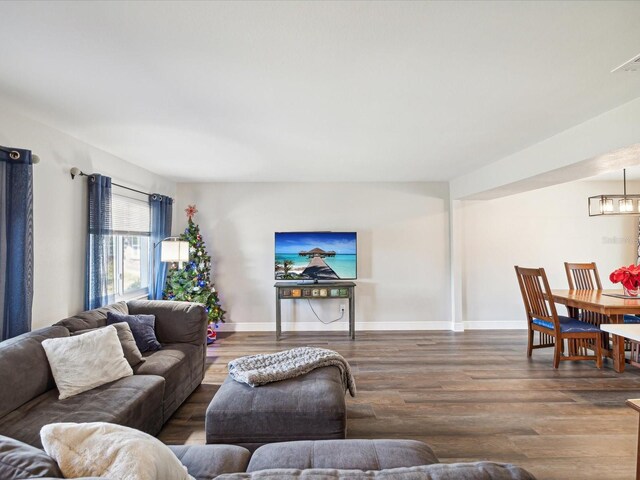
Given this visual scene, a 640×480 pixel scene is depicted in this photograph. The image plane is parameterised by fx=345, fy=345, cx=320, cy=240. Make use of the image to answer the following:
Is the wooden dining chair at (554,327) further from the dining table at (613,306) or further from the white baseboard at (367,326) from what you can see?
the white baseboard at (367,326)

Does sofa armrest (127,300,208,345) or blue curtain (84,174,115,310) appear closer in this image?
blue curtain (84,174,115,310)

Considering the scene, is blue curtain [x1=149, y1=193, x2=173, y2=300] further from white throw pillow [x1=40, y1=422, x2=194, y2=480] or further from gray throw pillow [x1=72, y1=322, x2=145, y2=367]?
white throw pillow [x1=40, y1=422, x2=194, y2=480]

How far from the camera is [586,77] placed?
208 cm

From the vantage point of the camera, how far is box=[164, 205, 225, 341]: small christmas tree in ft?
15.8

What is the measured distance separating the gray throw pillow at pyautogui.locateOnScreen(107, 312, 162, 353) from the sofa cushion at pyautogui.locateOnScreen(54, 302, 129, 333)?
0.07 m

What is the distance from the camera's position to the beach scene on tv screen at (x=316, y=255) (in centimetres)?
556

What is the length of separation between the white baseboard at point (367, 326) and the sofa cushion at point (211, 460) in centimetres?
408

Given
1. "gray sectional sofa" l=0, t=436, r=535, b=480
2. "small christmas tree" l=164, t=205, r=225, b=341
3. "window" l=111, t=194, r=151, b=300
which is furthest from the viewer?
"small christmas tree" l=164, t=205, r=225, b=341

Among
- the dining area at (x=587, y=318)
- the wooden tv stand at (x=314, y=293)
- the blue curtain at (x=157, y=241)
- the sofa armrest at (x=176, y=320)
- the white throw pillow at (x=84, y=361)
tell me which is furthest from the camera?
the wooden tv stand at (x=314, y=293)

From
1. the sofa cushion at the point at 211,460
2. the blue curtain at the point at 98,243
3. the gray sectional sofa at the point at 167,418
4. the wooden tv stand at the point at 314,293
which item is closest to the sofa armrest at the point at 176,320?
the gray sectional sofa at the point at 167,418

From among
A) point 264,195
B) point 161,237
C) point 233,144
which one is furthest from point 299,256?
point 233,144

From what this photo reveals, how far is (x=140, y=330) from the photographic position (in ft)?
10.3

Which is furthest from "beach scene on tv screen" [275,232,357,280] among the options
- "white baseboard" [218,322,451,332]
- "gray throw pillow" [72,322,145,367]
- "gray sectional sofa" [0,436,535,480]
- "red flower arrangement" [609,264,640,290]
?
"gray sectional sofa" [0,436,535,480]

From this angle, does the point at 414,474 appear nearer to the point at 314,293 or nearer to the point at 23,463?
the point at 23,463
